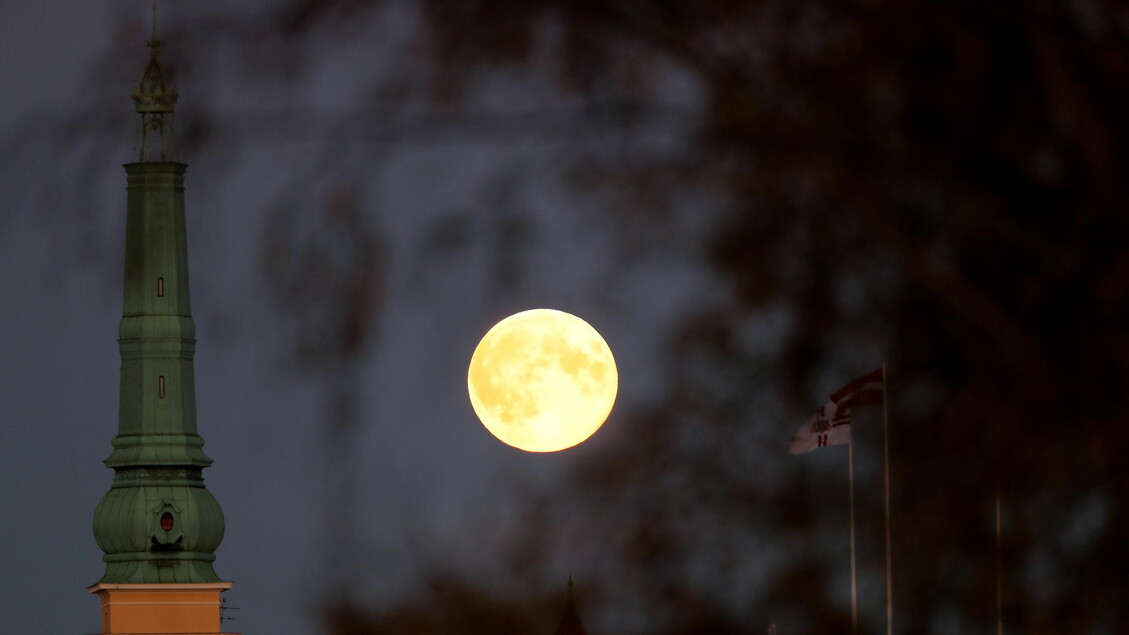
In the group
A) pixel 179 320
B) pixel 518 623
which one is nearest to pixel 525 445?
pixel 518 623

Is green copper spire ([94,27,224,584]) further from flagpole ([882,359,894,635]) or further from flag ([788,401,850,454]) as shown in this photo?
flagpole ([882,359,894,635])

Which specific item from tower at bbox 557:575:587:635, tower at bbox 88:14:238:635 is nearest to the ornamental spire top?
tower at bbox 557:575:587:635

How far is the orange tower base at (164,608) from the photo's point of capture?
92.6m

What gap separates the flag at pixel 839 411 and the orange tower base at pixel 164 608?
3445 inches

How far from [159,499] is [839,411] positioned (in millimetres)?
89409

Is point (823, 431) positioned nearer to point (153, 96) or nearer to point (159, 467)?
point (153, 96)

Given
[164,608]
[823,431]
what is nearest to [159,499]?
[164,608]

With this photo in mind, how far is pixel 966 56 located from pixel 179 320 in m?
91.1

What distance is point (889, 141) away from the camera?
212 inches

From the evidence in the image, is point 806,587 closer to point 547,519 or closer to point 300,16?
point 547,519

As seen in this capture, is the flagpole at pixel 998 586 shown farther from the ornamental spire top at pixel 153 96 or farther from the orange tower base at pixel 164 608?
the orange tower base at pixel 164 608

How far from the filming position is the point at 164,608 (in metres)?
92.6

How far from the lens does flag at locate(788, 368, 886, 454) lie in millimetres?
5605

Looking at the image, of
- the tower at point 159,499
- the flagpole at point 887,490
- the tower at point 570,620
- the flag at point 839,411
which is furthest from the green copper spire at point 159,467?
the flagpole at point 887,490
